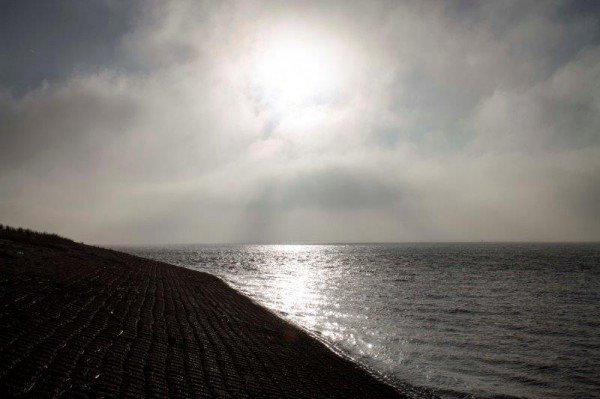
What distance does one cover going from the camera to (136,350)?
26.1ft

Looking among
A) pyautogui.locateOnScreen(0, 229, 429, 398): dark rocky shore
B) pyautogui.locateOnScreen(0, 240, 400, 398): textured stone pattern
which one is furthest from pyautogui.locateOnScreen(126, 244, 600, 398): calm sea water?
pyautogui.locateOnScreen(0, 240, 400, 398): textured stone pattern

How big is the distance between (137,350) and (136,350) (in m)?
0.03

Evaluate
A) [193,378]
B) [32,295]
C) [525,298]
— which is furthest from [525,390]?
[525,298]

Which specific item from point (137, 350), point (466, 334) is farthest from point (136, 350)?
point (466, 334)

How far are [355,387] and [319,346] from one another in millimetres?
4350

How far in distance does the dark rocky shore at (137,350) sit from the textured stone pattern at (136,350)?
27mm

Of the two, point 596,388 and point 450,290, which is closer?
point 596,388

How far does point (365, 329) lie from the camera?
18047 millimetres

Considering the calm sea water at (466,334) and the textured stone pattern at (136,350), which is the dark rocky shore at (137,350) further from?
the calm sea water at (466,334)

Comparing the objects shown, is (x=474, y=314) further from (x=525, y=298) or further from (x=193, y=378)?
(x=193, y=378)

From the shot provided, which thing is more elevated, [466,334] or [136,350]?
[136,350]

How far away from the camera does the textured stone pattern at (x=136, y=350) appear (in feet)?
19.7

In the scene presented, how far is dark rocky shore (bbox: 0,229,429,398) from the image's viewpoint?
602 centimetres

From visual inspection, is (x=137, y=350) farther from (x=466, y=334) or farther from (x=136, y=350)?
(x=466, y=334)
